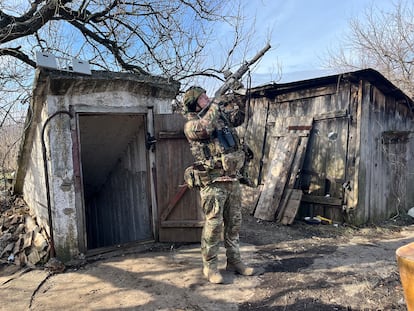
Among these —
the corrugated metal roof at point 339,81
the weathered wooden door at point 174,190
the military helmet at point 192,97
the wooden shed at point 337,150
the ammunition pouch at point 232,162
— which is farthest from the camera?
the wooden shed at point 337,150

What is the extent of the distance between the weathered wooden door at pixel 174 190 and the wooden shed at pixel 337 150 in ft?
6.60

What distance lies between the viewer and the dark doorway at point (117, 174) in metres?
5.14

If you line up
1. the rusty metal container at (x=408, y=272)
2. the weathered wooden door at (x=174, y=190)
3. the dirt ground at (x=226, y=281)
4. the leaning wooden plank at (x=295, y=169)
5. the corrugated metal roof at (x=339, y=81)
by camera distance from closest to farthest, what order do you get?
the rusty metal container at (x=408, y=272) < the dirt ground at (x=226, y=281) < the weathered wooden door at (x=174, y=190) < the corrugated metal roof at (x=339, y=81) < the leaning wooden plank at (x=295, y=169)

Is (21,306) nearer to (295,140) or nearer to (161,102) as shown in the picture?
(161,102)

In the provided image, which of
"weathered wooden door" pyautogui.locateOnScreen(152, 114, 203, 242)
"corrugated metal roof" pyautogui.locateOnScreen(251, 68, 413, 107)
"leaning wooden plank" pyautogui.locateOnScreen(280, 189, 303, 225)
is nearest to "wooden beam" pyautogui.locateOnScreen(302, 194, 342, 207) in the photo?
"leaning wooden plank" pyautogui.locateOnScreen(280, 189, 303, 225)

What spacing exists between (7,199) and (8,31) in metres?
2.93

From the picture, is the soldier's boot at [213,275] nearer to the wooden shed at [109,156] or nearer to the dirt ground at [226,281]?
the dirt ground at [226,281]

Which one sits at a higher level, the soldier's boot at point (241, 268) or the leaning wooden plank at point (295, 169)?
the leaning wooden plank at point (295, 169)

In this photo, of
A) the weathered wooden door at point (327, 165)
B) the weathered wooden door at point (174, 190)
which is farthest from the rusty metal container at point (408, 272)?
the weathered wooden door at point (327, 165)

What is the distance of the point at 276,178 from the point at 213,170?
3148 millimetres

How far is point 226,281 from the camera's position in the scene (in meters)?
3.47

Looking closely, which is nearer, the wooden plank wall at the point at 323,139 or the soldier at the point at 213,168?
the soldier at the point at 213,168

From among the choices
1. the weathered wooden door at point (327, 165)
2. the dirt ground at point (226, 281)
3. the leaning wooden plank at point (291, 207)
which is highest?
the weathered wooden door at point (327, 165)

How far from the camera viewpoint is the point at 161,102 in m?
4.74
